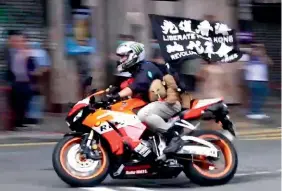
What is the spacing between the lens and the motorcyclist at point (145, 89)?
9.48 m

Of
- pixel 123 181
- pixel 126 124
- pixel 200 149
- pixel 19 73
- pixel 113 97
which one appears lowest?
pixel 123 181

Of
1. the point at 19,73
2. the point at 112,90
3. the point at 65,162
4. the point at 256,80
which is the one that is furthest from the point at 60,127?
the point at 65,162

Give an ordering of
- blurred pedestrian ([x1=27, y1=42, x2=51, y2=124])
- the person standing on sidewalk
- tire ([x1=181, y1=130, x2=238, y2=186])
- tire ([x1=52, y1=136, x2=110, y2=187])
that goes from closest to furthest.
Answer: tire ([x1=52, y1=136, x2=110, y2=187]) < tire ([x1=181, y1=130, x2=238, y2=186]) < blurred pedestrian ([x1=27, y1=42, x2=51, y2=124]) < the person standing on sidewalk

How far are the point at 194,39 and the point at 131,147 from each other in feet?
27.6

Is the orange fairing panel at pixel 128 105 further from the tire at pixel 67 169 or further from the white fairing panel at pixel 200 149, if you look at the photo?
the white fairing panel at pixel 200 149

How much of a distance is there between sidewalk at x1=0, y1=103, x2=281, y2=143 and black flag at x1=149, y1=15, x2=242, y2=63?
1.21 m

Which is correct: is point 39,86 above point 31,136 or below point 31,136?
above

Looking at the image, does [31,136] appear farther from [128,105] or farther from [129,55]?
[129,55]

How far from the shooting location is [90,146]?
9.43 metres

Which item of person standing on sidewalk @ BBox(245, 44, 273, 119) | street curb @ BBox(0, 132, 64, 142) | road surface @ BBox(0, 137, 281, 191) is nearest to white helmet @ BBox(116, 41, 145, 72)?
road surface @ BBox(0, 137, 281, 191)

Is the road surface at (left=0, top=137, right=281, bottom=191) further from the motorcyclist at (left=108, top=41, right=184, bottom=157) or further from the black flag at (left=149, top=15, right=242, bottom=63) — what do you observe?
the black flag at (left=149, top=15, right=242, bottom=63)

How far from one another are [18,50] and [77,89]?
100 inches

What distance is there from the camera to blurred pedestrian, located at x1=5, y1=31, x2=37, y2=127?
1477 cm

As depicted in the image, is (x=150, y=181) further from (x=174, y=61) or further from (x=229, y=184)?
(x=174, y=61)
